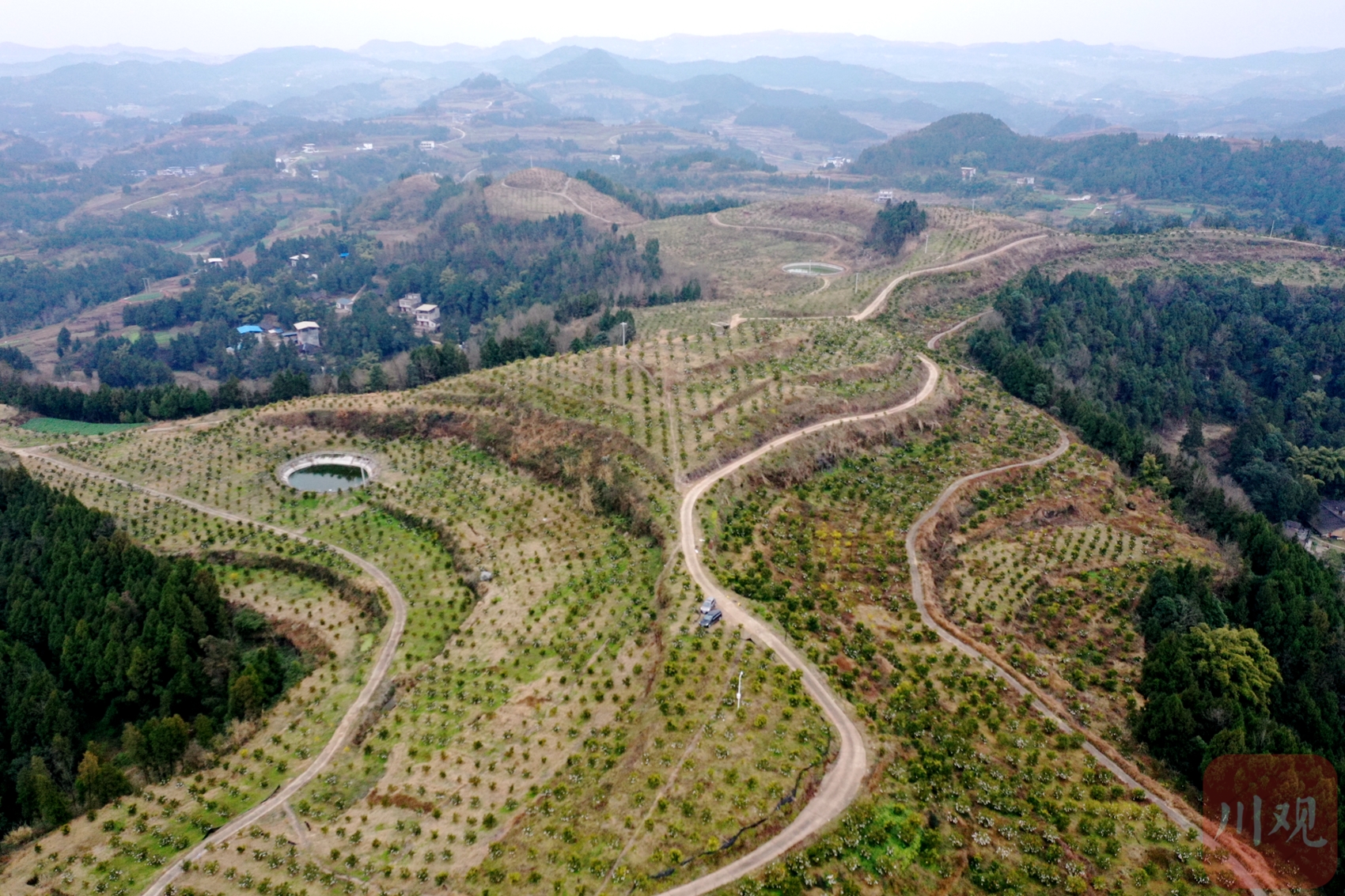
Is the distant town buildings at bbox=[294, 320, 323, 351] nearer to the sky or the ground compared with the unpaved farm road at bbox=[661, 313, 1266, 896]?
nearer to the ground

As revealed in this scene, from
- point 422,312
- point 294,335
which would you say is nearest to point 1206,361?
point 422,312

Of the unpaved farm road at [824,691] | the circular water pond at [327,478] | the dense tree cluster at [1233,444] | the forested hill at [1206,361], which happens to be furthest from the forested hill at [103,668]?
the forested hill at [1206,361]

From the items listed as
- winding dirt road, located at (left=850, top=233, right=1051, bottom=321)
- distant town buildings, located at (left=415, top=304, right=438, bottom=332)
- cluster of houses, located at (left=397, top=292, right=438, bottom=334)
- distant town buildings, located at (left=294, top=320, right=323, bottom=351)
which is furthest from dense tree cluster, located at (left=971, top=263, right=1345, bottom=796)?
distant town buildings, located at (left=294, top=320, right=323, bottom=351)

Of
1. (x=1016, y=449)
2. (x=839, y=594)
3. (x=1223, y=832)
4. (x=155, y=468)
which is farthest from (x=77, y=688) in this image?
(x=1016, y=449)

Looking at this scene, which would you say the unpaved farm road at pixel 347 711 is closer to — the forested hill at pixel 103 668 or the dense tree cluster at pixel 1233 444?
the forested hill at pixel 103 668

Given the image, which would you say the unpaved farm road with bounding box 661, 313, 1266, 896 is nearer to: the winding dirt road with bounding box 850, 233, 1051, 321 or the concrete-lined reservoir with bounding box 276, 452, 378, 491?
the concrete-lined reservoir with bounding box 276, 452, 378, 491

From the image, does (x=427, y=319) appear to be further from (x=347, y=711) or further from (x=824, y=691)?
(x=824, y=691)
